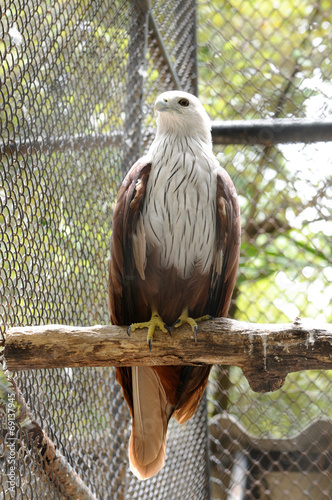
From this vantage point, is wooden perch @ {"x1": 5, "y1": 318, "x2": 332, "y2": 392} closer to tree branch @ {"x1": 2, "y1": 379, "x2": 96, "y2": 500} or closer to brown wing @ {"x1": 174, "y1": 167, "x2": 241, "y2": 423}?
tree branch @ {"x1": 2, "y1": 379, "x2": 96, "y2": 500}

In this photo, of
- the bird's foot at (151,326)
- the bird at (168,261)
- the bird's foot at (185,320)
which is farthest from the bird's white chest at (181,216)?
the bird's foot at (151,326)

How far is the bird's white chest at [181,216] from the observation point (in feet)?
6.15

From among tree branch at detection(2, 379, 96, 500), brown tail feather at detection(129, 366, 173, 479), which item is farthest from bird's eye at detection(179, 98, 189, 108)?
tree branch at detection(2, 379, 96, 500)

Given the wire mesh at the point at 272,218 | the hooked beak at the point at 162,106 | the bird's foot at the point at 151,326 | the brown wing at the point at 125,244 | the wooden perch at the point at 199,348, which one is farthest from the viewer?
the wire mesh at the point at 272,218

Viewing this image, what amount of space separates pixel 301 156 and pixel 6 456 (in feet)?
9.04

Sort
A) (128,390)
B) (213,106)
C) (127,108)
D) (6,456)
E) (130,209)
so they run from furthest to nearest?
(213,106)
(127,108)
(128,390)
(130,209)
(6,456)

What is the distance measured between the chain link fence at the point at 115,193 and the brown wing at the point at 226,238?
0.60 m

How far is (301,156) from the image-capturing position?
3.41m

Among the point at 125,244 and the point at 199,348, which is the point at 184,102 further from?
the point at 199,348

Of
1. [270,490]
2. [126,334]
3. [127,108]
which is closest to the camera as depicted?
[126,334]

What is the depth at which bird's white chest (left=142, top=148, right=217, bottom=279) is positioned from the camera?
73.8 inches

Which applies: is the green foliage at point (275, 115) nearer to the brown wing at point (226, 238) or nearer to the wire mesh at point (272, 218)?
the wire mesh at point (272, 218)

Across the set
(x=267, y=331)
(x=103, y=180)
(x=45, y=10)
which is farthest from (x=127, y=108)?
(x=267, y=331)

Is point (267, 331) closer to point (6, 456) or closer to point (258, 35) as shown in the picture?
point (6, 456)
